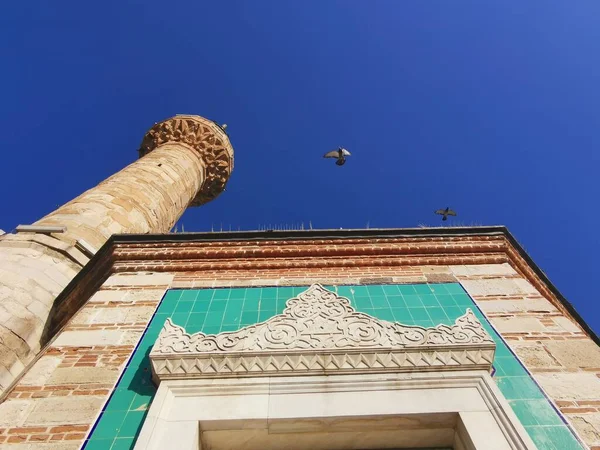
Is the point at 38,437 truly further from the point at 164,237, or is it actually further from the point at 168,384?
the point at 164,237

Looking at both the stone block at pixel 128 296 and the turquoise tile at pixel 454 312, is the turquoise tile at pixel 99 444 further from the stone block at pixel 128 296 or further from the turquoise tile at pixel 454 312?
the turquoise tile at pixel 454 312

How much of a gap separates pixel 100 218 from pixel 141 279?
296 cm

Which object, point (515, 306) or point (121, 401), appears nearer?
point (121, 401)

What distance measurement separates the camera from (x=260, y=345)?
377 centimetres

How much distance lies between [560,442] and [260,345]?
2125 millimetres

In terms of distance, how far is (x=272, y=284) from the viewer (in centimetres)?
486

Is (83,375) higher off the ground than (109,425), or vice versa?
(83,375)

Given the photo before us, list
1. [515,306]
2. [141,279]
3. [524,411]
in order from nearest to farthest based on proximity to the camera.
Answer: [524,411] → [515,306] → [141,279]

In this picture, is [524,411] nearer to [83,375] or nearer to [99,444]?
[99,444]

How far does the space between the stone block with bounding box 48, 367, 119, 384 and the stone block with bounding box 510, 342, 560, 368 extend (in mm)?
3144

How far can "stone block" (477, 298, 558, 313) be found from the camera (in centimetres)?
443

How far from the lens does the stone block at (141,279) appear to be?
16.1 feet

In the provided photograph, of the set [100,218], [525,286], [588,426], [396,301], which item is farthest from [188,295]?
[100,218]

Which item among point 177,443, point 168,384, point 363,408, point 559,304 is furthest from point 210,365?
point 559,304
